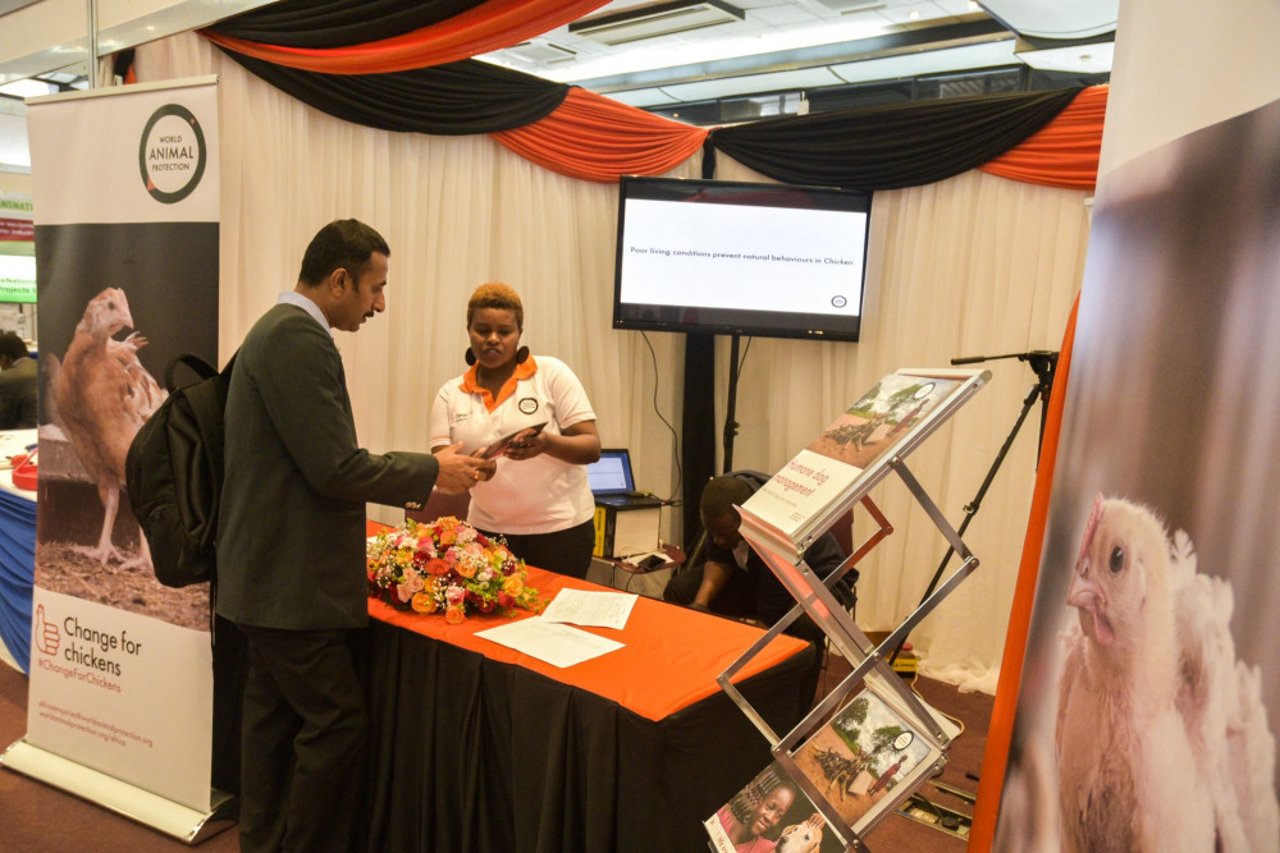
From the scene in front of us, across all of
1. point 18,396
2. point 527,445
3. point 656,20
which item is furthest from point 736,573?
point 18,396

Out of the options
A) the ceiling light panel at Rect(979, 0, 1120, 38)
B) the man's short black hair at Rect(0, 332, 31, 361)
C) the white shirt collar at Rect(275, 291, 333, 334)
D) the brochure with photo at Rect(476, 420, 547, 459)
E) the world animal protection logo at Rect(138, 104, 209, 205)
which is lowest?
the man's short black hair at Rect(0, 332, 31, 361)

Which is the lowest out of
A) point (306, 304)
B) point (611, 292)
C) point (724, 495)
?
point (724, 495)

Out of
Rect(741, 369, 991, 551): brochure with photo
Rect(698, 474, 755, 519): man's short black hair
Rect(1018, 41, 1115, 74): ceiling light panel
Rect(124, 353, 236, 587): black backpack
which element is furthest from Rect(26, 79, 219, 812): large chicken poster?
Rect(1018, 41, 1115, 74): ceiling light panel

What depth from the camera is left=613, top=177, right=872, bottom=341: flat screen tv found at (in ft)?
14.3

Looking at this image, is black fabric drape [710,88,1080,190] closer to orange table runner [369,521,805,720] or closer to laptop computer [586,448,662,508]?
laptop computer [586,448,662,508]

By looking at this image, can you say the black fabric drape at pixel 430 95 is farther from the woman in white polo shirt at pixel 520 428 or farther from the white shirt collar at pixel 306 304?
the white shirt collar at pixel 306 304

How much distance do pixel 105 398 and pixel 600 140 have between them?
259cm

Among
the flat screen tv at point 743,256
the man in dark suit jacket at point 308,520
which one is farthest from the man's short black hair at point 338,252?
the flat screen tv at point 743,256

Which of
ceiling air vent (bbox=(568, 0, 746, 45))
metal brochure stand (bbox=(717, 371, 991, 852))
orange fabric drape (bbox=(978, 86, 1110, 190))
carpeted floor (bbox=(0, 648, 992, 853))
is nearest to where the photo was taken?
metal brochure stand (bbox=(717, 371, 991, 852))

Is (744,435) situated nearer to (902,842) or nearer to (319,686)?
(902,842)

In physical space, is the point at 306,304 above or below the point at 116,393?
above

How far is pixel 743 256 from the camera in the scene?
440 cm

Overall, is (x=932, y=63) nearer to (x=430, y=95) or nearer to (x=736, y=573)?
(x=430, y=95)

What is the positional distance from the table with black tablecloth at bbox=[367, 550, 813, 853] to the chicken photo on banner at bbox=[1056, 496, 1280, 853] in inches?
37.8
